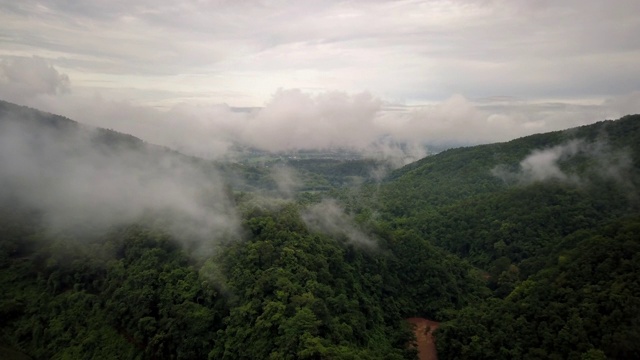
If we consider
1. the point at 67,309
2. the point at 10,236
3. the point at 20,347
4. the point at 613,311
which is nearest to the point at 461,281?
the point at 613,311

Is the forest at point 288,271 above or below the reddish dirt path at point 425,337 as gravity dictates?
above

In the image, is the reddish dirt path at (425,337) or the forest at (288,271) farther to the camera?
the reddish dirt path at (425,337)

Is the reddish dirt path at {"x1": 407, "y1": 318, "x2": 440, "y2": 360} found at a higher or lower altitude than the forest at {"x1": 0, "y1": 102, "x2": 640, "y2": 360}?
lower

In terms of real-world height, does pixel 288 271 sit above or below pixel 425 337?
above

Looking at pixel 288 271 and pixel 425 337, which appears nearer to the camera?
pixel 288 271
